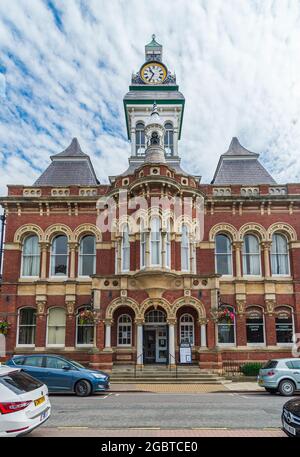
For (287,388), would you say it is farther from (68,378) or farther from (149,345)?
(149,345)

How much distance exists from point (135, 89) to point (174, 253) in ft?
51.9

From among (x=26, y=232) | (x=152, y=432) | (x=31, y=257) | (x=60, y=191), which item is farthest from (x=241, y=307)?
(x=152, y=432)

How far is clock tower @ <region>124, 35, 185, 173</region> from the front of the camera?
105ft

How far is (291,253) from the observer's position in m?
25.3

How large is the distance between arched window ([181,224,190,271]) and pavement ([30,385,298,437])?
9.20 meters

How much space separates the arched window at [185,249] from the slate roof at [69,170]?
7522 mm

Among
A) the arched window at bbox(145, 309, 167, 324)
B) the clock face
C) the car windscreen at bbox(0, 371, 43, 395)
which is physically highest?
the clock face

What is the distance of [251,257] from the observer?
2550 cm

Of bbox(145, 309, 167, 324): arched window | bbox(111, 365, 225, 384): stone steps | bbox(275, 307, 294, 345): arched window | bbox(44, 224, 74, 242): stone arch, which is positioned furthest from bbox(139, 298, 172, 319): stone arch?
bbox(275, 307, 294, 345): arched window

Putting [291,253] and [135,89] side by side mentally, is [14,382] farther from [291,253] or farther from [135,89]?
[135,89]

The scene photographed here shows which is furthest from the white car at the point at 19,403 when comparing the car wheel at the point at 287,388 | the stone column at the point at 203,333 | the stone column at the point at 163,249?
the stone column at the point at 163,249

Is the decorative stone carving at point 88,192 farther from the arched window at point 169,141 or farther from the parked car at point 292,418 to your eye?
the parked car at point 292,418

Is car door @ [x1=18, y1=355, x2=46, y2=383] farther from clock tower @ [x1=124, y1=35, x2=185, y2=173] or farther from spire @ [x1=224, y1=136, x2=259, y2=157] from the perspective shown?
spire @ [x1=224, y1=136, x2=259, y2=157]
